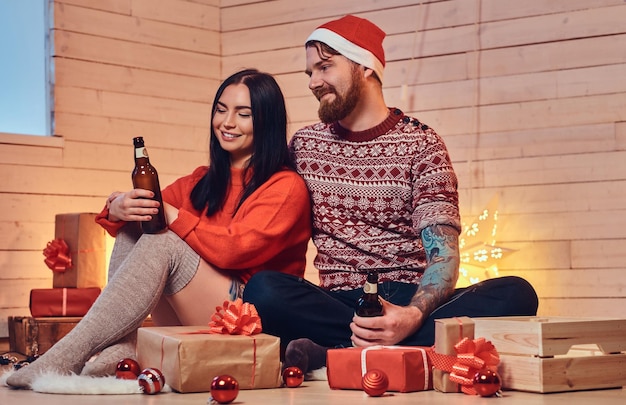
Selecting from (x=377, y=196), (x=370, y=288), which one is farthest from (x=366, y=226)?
(x=370, y=288)

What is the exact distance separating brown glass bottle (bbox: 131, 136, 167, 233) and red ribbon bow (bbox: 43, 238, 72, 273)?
131 centimetres

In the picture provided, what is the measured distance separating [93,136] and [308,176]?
1658 mm

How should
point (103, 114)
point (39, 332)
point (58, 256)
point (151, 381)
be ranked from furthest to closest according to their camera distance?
point (103, 114) → point (58, 256) → point (39, 332) → point (151, 381)

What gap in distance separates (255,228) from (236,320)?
1.36 feet

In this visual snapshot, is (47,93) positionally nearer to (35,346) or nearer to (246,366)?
(35,346)

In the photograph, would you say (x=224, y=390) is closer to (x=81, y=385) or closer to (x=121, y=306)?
(x=81, y=385)

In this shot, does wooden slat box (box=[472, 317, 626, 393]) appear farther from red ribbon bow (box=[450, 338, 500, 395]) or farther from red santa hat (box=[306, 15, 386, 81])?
red santa hat (box=[306, 15, 386, 81])

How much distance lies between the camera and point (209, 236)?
271 centimetres

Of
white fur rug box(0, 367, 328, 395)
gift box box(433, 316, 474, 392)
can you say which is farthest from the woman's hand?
gift box box(433, 316, 474, 392)

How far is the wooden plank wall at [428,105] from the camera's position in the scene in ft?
12.5

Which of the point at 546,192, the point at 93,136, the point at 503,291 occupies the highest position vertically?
the point at 93,136

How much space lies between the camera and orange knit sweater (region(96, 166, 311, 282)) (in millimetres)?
2721

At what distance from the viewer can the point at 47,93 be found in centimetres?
426

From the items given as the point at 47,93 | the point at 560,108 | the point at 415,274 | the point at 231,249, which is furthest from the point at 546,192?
the point at 47,93
